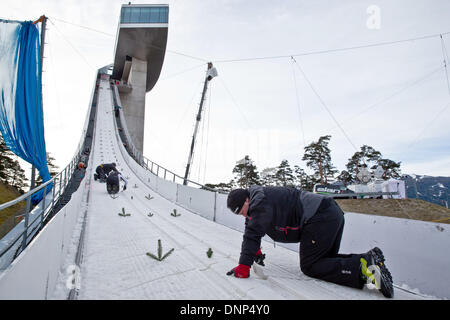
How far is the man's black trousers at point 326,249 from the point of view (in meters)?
2.51

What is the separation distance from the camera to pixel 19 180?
3806 cm

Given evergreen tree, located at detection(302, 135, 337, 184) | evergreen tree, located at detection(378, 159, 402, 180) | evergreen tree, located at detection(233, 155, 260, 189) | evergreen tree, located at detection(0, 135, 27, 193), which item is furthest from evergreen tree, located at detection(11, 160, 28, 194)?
evergreen tree, located at detection(378, 159, 402, 180)

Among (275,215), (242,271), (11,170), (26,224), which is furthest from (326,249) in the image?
(11,170)

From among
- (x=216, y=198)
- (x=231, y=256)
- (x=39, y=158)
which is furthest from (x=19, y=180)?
(x=231, y=256)

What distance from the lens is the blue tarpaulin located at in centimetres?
763

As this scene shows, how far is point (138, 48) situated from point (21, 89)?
36.6 meters

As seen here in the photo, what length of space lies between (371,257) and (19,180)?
4881 cm

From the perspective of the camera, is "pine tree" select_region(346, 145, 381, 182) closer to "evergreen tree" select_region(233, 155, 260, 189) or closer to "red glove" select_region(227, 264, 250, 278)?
"evergreen tree" select_region(233, 155, 260, 189)

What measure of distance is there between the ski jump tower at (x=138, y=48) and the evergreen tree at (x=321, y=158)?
2659 centimetres

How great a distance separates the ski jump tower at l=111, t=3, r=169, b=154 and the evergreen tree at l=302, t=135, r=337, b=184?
26.6 m

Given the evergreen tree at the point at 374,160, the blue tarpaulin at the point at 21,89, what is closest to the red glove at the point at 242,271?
the blue tarpaulin at the point at 21,89

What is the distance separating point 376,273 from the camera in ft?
7.59

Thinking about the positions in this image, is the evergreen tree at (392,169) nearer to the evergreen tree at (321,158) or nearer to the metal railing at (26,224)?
the evergreen tree at (321,158)
